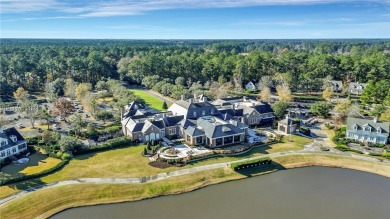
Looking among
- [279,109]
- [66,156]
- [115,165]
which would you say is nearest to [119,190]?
[115,165]

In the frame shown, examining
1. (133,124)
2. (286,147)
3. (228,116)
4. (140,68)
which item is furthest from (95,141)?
(140,68)

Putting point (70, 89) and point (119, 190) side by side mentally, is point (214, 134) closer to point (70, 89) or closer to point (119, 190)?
point (119, 190)

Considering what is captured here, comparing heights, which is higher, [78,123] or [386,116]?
[386,116]

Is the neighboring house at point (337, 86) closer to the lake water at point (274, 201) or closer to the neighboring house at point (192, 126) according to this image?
the neighboring house at point (192, 126)

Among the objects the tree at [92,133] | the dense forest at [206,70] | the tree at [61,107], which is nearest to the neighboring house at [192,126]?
the tree at [92,133]

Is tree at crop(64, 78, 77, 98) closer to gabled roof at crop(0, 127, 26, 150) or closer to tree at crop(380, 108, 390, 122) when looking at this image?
gabled roof at crop(0, 127, 26, 150)

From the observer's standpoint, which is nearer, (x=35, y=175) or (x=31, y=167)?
(x=35, y=175)

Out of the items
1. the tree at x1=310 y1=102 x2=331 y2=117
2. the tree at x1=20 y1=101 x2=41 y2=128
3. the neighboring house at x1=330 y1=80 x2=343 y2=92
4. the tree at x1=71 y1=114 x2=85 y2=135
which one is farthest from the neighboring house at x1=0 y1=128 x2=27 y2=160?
the neighboring house at x1=330 y1=80 x2=343 y2=92
